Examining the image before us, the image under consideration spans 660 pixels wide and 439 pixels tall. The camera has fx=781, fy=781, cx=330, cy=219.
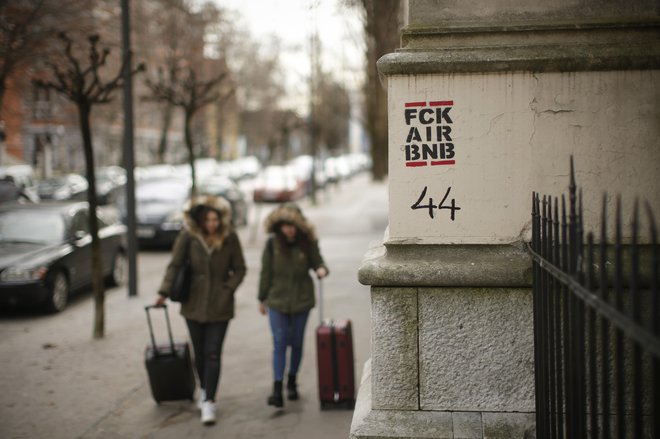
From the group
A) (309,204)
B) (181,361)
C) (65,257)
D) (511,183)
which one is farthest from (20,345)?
(309,204)

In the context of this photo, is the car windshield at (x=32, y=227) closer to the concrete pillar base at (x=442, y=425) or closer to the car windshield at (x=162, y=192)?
the car windshield at (x=162, y=192)

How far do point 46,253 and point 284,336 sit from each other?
5780 millimetres

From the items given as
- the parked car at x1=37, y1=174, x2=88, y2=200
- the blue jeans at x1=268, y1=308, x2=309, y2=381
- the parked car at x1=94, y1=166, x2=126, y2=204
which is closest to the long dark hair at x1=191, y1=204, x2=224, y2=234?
the blue jeans at x1=268, y1=308, x2=309, y2=381

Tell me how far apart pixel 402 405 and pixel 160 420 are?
3.05 meters

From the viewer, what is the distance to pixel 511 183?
3990mm

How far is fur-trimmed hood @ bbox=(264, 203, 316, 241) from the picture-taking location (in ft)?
22.2

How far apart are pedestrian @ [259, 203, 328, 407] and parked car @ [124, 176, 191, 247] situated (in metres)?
11.4

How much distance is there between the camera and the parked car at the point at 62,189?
3406 centimetres

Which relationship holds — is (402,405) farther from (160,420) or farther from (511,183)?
(160,420)

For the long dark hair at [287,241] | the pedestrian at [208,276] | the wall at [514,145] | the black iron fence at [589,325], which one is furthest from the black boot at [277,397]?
the black iron fence at [589,325]

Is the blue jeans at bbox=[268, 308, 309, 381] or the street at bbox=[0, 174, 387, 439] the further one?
the blue jeans at bbox=[268, 308, 309, 381]

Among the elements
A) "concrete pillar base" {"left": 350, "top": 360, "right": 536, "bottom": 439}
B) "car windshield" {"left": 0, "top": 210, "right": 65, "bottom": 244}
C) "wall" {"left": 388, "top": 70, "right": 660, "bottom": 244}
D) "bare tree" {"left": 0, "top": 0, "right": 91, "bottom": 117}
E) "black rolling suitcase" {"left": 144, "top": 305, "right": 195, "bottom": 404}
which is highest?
"bare tree" {"left": 0, "top": 0, "right": 91, "bottom": 117}

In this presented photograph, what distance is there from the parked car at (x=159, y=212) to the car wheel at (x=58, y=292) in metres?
6.21

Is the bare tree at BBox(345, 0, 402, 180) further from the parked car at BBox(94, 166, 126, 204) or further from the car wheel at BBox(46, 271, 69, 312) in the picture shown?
the parked car at BBox(94, 166, 126, 204)
